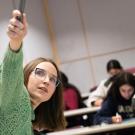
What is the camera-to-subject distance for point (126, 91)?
365 cm

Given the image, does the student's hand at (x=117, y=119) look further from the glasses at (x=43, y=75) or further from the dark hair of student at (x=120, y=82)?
the glasses at (x=43, y=75)

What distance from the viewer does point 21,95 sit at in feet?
3.56

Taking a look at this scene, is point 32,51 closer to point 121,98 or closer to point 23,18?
point 121,98

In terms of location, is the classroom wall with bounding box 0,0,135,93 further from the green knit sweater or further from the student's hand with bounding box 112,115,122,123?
the green knit sweater

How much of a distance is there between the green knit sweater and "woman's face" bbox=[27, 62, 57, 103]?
4.5 inches

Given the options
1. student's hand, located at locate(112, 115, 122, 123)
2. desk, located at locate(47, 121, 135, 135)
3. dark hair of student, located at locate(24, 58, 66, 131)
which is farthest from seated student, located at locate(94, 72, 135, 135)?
dark hair of student, located at locate(24, 58, 66, 131)

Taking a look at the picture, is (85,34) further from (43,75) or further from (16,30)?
(16,30)

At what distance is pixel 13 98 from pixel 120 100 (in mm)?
2788

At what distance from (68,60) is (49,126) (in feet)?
14.7

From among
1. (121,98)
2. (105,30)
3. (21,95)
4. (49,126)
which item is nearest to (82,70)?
(105,30)

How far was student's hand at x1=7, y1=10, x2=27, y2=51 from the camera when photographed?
78cm

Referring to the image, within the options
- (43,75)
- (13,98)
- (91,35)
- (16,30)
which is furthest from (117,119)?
(91,35)

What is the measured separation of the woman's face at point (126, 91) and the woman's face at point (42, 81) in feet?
7.62

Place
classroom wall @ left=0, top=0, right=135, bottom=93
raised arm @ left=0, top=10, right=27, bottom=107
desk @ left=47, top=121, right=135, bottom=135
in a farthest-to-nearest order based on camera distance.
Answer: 1. classroom wall @ left=0, top=0, right=135, bottom=93
2. desk @ left=47, top=121, right=135, bottom=135
3. raised arm @ left=0, top=10, right=27, bottom=107
